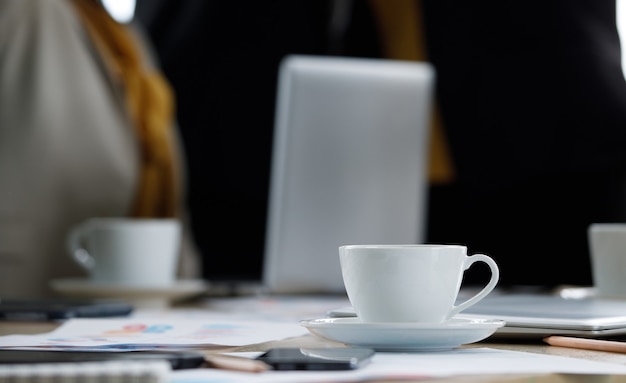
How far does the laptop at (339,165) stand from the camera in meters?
1.34

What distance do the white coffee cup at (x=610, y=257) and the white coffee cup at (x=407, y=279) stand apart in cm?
34

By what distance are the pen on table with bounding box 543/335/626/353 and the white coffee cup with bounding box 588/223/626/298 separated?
29 cm

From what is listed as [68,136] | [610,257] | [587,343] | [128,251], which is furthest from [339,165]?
[587,343]

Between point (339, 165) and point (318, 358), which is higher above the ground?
point (339, 165)

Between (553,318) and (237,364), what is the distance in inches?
11.1

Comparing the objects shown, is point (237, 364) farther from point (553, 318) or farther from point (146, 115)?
point (146, 115)

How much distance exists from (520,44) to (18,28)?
122cm

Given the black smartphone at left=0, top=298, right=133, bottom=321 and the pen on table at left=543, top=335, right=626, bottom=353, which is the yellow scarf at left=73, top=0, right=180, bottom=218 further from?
the pen on table at left=543, top=335, right=626, bottom=353

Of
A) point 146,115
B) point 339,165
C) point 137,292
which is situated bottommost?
point 137,292

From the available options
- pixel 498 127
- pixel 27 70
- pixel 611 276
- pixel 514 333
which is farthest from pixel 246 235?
pixel 514 333

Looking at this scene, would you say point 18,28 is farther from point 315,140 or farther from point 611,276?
point 611,276

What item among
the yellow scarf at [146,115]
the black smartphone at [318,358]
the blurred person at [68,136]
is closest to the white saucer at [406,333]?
the black smartphone at [318,358]

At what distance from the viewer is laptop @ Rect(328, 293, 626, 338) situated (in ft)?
2.12

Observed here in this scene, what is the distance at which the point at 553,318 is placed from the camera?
0.67 meters
